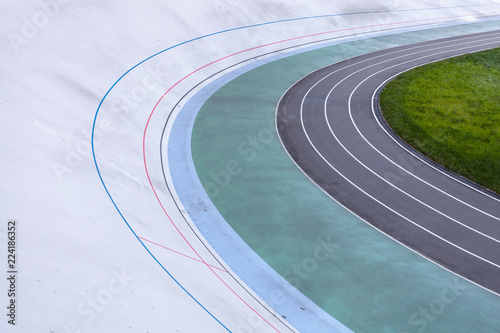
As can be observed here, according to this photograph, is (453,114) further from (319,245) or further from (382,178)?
(319,245)

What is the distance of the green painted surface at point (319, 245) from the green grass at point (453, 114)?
445 cm

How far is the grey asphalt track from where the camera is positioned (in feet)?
37.9

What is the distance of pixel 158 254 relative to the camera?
9938mm

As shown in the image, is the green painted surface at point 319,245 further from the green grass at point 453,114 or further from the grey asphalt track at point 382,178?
the green grass at point 453,114

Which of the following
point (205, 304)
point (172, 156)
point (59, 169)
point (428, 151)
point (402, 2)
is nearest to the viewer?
point (205, 304)

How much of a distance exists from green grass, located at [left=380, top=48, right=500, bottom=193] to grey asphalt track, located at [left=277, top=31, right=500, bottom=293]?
0.49 meters

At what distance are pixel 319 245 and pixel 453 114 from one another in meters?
9.05

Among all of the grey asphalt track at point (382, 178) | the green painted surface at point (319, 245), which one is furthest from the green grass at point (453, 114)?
the green painted surface at point (319, 245)

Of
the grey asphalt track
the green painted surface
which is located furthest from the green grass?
the green painted surface

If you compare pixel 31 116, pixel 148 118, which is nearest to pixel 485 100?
pixel 148 118

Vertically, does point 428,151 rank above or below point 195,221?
below

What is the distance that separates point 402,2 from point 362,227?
23.8m

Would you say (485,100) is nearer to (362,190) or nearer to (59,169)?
(362,190)

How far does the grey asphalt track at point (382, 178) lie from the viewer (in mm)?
11555
